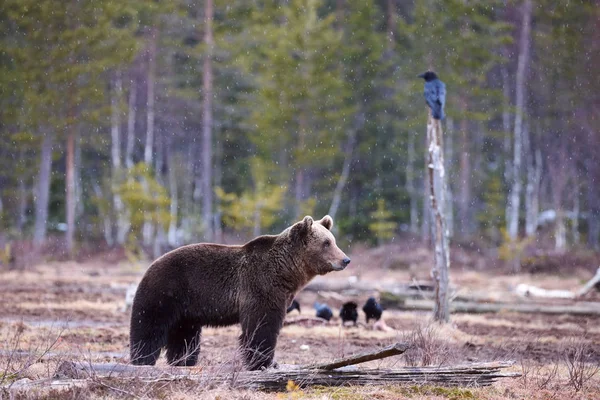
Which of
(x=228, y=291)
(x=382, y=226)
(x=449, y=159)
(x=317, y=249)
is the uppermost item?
(x=449, y=159)

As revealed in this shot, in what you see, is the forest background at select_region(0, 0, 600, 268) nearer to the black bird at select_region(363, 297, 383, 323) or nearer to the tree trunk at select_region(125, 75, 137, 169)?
the tree trunk at select_region(125, 75, 137, 169)

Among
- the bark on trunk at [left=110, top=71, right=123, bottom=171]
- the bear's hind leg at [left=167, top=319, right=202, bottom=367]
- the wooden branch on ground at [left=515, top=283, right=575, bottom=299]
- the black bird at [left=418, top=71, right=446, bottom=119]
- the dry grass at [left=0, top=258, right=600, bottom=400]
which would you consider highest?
the bark on trunk at [left=110, top=71, right=123, bottom=171]

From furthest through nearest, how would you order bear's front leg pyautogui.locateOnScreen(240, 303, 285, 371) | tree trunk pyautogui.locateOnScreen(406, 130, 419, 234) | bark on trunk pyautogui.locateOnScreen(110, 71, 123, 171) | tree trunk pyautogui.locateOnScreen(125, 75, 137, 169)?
tree trunk pyautogui.locateOnScreen(125, 75, 137, 169) → tree trunk pyautogui.locateOnScreen(406, 130, 419, 234) → bark on trunk pyautogui.locateOnScreen(110, 71, 123, 171) → bear's front leg pyautogui.locateOnScreen(240, 303, 285, 371)

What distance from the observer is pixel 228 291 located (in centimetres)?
919

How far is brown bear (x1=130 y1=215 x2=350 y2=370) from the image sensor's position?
8.88 meters

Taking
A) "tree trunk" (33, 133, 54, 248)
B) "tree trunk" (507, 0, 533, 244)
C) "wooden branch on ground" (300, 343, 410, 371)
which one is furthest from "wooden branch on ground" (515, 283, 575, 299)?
"tree trunk" (33, 133, 54, 248)

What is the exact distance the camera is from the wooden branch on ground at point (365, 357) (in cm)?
753

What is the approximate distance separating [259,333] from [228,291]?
0.65 metres

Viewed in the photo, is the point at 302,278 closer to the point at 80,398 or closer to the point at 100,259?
the point at 80,398

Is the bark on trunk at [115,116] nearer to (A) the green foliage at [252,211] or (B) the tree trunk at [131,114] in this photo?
(B) the tree trunk at [131,114]

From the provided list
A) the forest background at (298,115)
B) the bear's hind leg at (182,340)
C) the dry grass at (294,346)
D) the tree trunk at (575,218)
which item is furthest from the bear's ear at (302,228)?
the tree trunk at (575,218)

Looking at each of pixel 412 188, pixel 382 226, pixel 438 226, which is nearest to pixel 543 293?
pixel 438 226

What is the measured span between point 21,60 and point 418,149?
70.5ft

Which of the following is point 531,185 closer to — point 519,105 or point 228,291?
point 519,105
